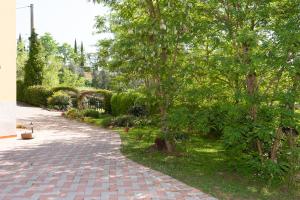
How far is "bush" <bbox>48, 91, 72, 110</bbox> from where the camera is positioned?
72.6 ft

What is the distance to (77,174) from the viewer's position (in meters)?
6.56

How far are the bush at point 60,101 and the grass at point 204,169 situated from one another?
40.8 ft

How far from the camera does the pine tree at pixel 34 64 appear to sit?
2498cm

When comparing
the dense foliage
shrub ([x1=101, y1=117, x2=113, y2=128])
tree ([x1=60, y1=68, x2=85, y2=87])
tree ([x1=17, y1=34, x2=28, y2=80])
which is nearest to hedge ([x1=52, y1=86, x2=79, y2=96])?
tree ([x1=17, y1=34, x2=28, y2=80])

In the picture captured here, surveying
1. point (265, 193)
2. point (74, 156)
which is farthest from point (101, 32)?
point (265, 193)

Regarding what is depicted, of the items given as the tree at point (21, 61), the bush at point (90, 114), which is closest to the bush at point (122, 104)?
the bush at point (90, 114)

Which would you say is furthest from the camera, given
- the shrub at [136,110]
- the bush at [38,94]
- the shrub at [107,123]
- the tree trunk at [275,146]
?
the bush at [38,94]

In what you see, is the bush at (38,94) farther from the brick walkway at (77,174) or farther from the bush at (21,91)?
the brick walkway at (77,174)

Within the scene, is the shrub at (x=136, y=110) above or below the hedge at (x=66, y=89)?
below

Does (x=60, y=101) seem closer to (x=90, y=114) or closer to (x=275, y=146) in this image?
(x=90, y=114)

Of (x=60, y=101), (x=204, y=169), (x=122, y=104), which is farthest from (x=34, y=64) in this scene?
(x=204, y=169)

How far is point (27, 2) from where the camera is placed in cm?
2819

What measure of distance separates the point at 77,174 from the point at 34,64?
1994cm

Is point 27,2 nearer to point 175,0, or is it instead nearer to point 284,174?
point 175,0
